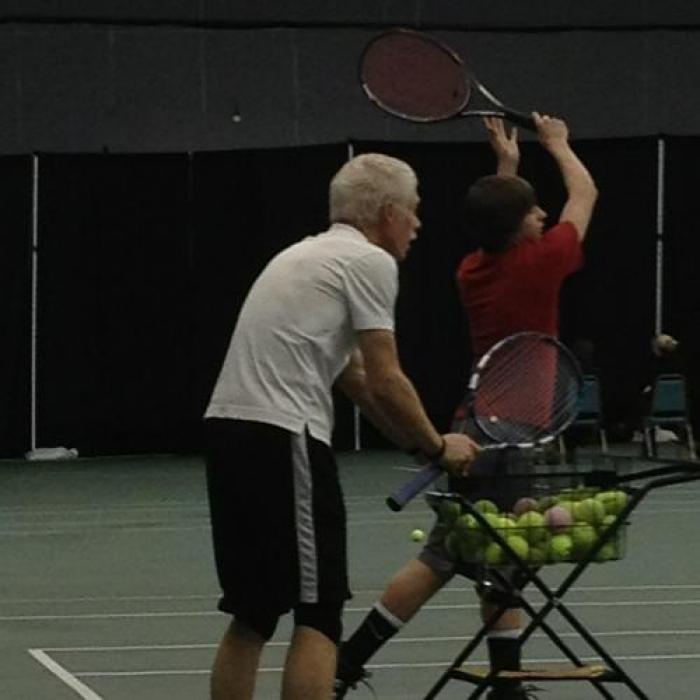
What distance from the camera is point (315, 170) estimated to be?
17906mm

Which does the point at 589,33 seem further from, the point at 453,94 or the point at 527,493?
the point at 527,493

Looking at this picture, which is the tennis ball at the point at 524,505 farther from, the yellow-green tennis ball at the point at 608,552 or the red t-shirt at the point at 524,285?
the red t-shirt at the point at 524,285

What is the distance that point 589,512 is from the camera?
5.43 meters

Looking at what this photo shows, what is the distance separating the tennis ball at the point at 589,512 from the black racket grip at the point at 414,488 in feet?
1.27

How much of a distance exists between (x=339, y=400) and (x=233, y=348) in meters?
12.8

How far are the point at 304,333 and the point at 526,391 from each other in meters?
0.78

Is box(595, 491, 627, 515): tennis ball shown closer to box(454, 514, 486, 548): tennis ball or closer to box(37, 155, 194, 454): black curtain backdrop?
box(454, 514, 486, 548): tennis ball

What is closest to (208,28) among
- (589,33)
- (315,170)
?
(315,170)

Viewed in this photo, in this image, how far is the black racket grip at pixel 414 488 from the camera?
202 inches

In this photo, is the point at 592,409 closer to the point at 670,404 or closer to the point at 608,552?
the point at 670,404

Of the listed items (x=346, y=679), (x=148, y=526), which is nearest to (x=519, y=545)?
(x=346, y=679)

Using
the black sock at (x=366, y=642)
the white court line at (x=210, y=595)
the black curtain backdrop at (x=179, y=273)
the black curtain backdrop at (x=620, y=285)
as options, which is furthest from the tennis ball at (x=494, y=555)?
the black curtain backdrop at (x=620, y=285)

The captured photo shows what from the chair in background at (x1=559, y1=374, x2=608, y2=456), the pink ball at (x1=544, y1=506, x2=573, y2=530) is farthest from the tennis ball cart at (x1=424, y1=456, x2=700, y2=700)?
the chair in background at (x1=559, y1=374, x2=608, y2=456)

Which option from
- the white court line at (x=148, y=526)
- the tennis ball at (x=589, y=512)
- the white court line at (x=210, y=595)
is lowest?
the white court line at (x=148, y=526)
